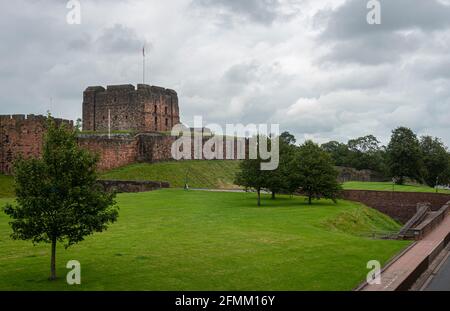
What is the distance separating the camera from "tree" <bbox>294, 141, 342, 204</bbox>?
134 ft

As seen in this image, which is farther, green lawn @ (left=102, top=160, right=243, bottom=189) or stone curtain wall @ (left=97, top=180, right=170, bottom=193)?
green lawn @ (left=102, top=160, right=243, bottom=189)

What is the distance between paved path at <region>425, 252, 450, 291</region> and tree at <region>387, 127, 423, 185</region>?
161ft

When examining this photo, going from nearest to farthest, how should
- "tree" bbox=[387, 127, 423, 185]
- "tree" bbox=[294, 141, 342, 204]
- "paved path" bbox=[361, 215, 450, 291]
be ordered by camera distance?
"paved path" bbox=[361, 215, 450, 291] < "tree" bbox=[294, 141, 342, 204] < "tree" bbox=[387, 127, 423, 185]

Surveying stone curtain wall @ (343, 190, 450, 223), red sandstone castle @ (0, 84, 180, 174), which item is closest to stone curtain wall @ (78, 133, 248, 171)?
red sandstone castle @ (0, 84, 180, 174)

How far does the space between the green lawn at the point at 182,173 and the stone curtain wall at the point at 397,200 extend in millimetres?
15994

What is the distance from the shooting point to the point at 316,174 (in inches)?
1618

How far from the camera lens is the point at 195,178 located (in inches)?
2368

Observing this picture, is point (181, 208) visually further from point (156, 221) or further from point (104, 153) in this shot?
point (104, 153)

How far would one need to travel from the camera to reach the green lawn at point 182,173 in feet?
185

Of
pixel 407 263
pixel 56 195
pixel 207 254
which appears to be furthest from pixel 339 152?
pixel 56 195

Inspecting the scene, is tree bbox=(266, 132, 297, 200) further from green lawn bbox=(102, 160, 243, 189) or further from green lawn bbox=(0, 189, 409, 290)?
green lawn bbox=(102, 160, 243, 189)

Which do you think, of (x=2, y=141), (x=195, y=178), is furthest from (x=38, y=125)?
(x=195, y=178)

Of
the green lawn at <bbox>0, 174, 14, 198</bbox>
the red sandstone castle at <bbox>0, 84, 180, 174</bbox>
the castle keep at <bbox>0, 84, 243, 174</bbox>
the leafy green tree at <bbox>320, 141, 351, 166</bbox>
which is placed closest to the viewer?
the green lawn at <bbox>0, 174, 14, 198</bbox>

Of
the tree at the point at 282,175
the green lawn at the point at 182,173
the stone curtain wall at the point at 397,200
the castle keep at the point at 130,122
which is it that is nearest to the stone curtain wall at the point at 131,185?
the green lawn at the point at 182,173
